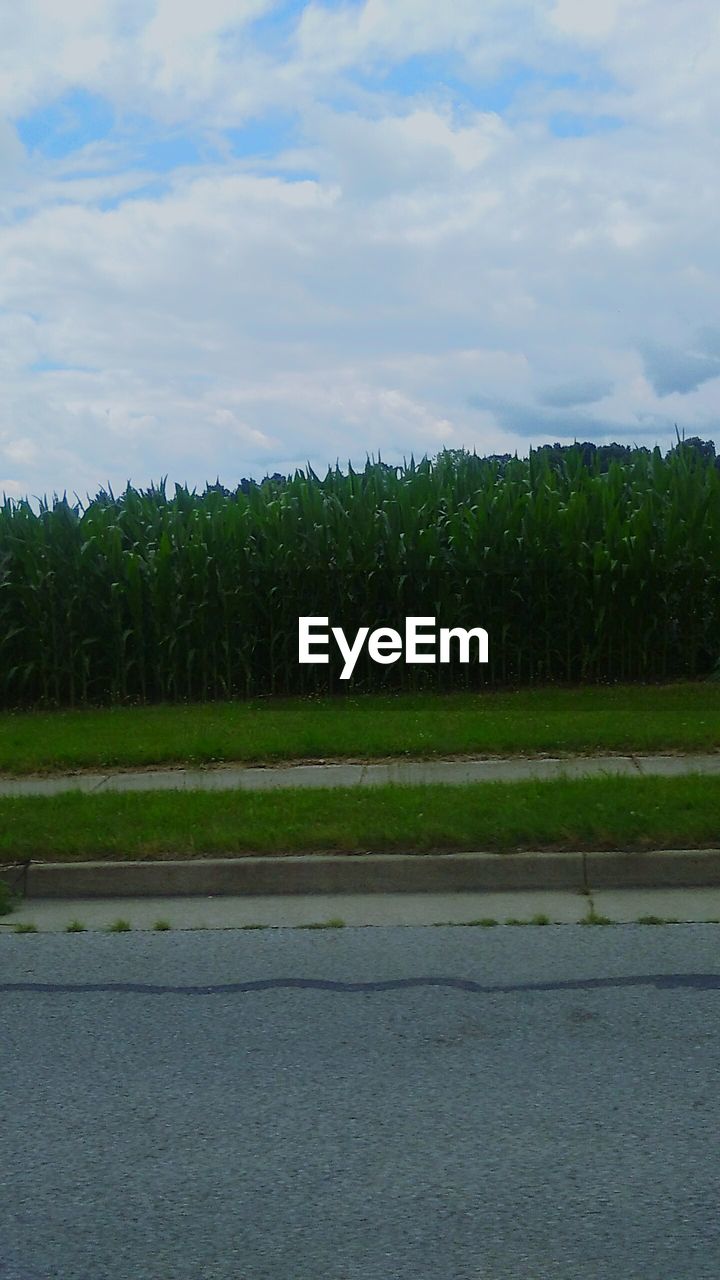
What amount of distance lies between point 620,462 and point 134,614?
271 inches

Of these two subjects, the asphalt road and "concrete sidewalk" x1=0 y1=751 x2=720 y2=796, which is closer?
the asphalt road

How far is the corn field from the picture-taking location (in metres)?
16.9

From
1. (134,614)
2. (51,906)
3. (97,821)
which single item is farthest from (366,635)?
(51,906)

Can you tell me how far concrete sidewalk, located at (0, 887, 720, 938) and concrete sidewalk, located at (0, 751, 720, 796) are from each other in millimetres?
2502

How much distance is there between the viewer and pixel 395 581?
17109mm

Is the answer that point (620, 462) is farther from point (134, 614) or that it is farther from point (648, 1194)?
point (648, 1194)

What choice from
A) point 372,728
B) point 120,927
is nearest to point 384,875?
point 120,927

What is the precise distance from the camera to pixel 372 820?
8.61 m

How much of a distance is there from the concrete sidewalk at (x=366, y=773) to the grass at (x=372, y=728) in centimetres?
27

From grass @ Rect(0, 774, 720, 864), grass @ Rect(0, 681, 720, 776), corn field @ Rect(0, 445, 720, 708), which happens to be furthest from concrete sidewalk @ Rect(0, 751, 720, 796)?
corn field @ Rect(0, 445, 720, 708)

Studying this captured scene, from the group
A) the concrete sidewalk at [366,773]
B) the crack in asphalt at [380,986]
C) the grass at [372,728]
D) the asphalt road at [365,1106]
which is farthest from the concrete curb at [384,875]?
the grass at [372,728]

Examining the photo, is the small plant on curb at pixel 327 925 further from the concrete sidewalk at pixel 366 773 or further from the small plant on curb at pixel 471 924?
the concrete sidewalk at pixel 366 773

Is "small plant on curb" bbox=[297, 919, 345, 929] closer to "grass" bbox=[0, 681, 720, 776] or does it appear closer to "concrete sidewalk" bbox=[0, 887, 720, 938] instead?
"concrete sidewalk" bbox=[0, 887, 720, 938]

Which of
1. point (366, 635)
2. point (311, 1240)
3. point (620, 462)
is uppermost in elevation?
point (620, 462)
